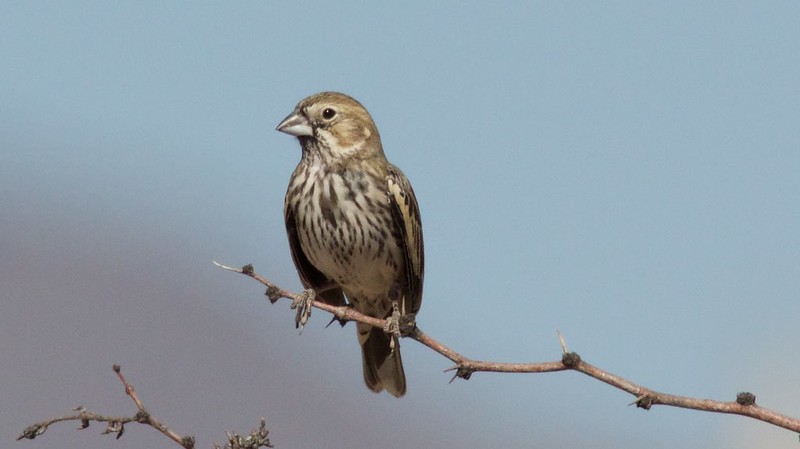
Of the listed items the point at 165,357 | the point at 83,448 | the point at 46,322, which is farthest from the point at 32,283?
the point at 83,448

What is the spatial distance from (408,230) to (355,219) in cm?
39

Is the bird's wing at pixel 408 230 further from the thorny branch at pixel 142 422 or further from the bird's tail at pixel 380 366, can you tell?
the thorny branch at pixel 142 422

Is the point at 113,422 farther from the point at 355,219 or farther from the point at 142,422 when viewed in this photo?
the point at 355,219

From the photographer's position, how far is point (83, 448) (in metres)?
103

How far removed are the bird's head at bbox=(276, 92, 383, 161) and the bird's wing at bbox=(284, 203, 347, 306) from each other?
47 centimetres

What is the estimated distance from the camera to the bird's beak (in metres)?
9.93

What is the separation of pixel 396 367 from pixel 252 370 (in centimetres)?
11693

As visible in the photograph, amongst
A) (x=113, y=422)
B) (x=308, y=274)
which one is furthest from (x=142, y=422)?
(x=308, y=274)

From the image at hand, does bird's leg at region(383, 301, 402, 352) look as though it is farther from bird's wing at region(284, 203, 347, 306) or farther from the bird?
bird's wing at region(284, 203, 347, 306)

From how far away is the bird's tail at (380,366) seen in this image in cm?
1057

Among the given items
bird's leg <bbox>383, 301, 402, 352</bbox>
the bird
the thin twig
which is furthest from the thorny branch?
the bird

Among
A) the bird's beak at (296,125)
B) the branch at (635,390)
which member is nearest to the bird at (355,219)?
the bird's beak at (296,125)

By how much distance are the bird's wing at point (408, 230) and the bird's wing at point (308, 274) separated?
0.51m

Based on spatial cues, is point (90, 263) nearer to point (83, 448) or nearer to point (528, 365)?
point (83, 448)
